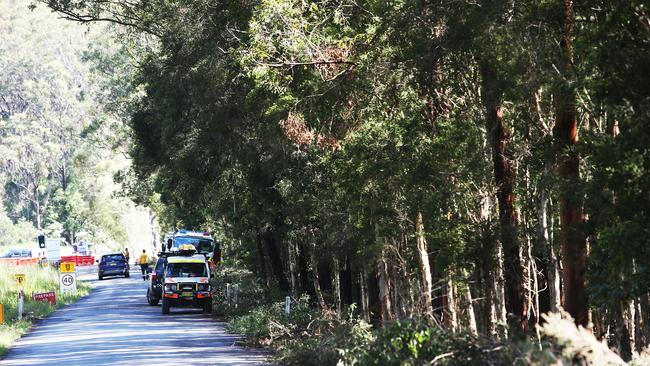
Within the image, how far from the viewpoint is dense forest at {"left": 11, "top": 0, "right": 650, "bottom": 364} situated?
14.5 meters

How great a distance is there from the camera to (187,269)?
3812 cm

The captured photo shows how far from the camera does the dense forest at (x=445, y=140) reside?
1452 centimetres

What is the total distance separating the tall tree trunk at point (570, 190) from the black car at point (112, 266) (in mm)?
57053

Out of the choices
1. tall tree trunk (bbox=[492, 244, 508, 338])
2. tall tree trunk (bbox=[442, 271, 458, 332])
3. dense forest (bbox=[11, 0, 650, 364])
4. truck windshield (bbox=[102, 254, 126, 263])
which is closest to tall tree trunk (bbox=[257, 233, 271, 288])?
dense forest (bbox=[11, 0, 650, 364])

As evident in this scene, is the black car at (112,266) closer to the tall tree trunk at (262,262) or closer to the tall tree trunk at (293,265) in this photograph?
the tall tree trunk at (262,262)

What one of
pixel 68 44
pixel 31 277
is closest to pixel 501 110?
pixel 31 277

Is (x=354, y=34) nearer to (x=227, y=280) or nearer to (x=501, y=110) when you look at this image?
(x=501, y=110)

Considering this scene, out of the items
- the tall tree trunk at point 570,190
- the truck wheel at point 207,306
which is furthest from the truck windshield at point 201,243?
the tall tree trunk at point 570,190

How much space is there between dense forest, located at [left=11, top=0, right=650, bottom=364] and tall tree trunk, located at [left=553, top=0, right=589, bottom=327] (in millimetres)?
40

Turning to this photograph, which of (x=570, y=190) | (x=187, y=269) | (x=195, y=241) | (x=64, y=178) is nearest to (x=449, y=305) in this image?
(x=570, y=190)

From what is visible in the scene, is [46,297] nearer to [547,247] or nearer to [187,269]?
[187,269]

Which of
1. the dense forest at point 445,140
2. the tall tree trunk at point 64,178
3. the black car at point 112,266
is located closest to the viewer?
the dense forest at point 445,140

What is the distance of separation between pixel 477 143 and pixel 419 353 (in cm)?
917

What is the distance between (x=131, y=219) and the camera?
433ft
